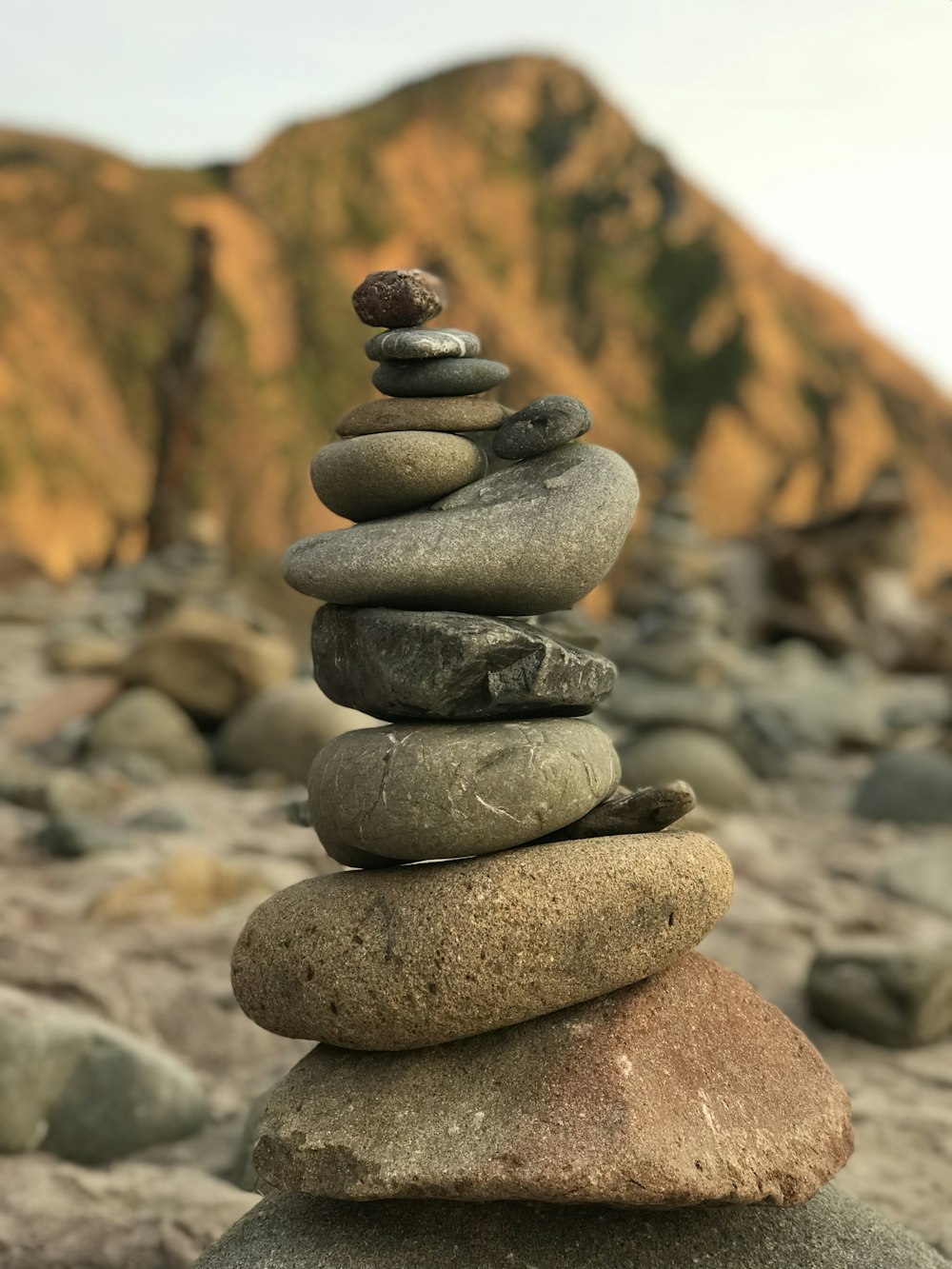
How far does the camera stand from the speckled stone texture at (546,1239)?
275cm

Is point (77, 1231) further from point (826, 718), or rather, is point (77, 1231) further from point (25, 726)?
point (826, 718)

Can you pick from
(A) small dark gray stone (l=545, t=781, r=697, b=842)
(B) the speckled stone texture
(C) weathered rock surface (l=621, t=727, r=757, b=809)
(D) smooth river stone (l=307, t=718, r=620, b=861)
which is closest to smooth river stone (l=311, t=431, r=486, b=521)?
(D) smooth river stone (l=307, t=718, r=620, b=861)

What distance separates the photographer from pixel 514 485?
324 centimetres

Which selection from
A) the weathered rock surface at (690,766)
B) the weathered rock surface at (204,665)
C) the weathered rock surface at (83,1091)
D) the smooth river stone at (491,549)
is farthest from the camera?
the weathered rock surface at (204,665)

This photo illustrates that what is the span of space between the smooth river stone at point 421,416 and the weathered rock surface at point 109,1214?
7.91 feet

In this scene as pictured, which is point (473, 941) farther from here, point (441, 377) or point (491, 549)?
point (441, 377)

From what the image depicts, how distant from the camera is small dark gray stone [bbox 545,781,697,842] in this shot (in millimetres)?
3111

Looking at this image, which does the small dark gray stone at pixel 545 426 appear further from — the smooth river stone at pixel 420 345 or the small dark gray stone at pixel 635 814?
the small dark gray stone at pixel 635 814

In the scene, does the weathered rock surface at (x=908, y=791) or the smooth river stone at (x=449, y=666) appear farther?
the weathered rock surface at (x=908, y=791)

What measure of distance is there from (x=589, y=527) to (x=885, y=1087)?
3115 mm

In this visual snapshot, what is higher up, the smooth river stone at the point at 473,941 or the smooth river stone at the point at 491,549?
the smooth river stone at the point at 491,549

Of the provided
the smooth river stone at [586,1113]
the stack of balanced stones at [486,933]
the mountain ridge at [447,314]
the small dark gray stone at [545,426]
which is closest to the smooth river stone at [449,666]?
the stack of balanced stones at [486,933]

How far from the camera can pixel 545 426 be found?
3.27m

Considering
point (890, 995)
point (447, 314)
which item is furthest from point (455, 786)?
point (447, 314)
